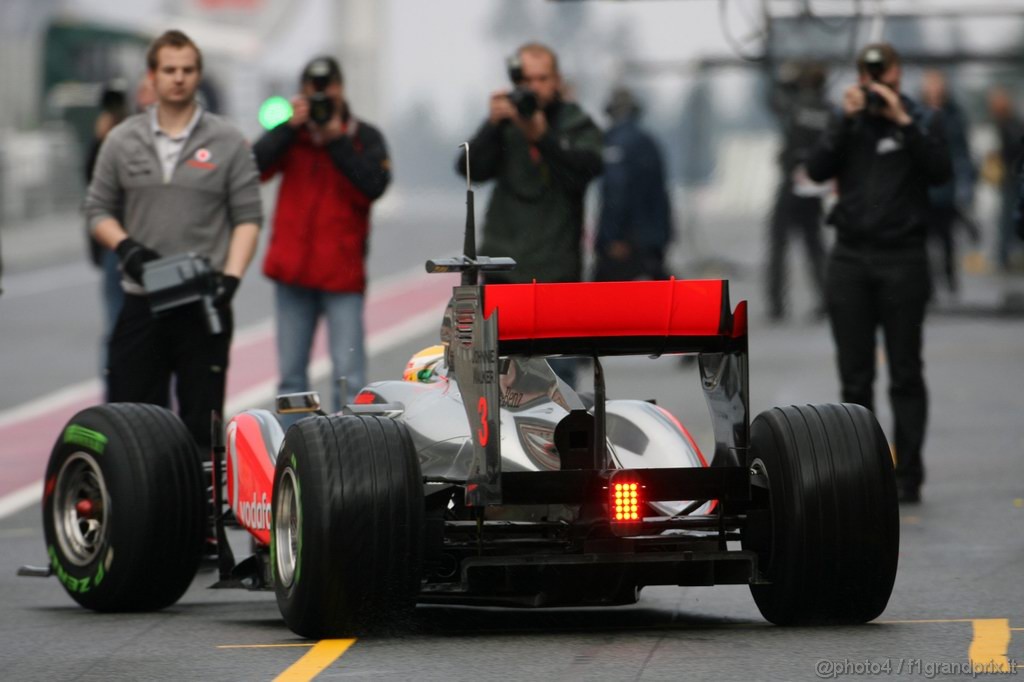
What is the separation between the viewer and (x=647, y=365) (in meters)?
18.8

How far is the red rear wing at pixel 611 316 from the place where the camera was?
747 centimetres

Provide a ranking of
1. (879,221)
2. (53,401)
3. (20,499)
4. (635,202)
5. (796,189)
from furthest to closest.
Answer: (796,189) → (635,202) → (53,401) → (20,499) → (879,221)

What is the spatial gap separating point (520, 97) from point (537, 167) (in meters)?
0.38

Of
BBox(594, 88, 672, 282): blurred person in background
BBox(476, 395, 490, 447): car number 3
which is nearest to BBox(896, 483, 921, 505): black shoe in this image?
BBox(476, 395, 490, 447): car number 3

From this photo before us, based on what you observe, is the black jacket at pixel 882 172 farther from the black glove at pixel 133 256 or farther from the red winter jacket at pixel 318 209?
the black glove at pixel 133 256

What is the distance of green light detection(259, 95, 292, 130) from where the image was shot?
1120 centimetres

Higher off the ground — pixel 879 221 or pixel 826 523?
pixel 879 221

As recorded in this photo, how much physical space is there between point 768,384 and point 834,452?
9589 millimetres

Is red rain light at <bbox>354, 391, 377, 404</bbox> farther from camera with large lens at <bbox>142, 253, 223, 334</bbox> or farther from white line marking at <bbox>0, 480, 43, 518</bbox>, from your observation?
white line marking at <bbox>0, 480, 43, 518</bbox>

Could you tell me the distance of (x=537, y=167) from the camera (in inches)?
445

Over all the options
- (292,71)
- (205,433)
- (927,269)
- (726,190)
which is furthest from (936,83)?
(292,71)

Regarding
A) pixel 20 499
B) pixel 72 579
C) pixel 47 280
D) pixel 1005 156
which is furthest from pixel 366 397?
pixel 47 280

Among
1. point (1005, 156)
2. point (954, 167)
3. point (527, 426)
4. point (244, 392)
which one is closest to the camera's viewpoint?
point (527, 426)

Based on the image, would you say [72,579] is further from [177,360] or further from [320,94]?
[320,94]
